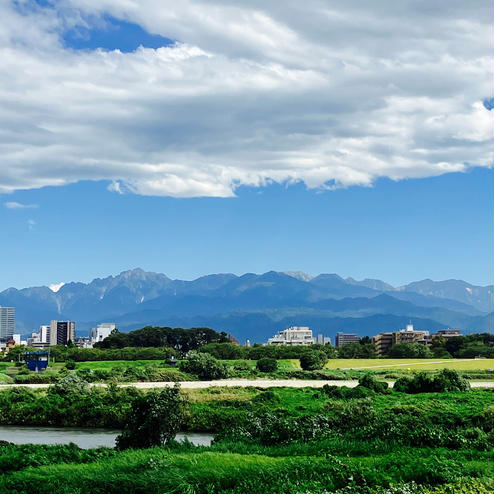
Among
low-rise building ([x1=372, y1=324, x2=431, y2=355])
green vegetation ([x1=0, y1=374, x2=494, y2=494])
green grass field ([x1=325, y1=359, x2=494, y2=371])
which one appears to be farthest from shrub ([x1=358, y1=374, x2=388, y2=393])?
low-rise building ([x1=372, y1=324, x2=431, y2=355])

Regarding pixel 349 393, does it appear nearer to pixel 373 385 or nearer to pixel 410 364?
pixel 373 385

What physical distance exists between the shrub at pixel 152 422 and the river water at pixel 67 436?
551 cm

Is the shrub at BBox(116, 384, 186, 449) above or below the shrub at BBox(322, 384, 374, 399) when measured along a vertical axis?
above

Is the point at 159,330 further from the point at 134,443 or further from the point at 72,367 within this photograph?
the point at 134,443

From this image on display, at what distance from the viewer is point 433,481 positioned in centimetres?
1268

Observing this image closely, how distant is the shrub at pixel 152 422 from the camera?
18.9m

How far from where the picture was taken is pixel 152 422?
1894 cm

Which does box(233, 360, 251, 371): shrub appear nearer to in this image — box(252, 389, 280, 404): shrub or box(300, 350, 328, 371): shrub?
box(300, 350, 328, 371): shrub

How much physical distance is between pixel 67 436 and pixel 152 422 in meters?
10.1

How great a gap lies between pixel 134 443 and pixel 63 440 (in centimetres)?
856

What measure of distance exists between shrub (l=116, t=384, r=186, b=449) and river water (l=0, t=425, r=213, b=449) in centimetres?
551

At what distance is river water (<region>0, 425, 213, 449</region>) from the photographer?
25469mm

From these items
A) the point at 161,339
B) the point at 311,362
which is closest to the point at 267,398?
the point at 311,362

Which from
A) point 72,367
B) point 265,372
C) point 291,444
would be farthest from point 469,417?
point 72,367
